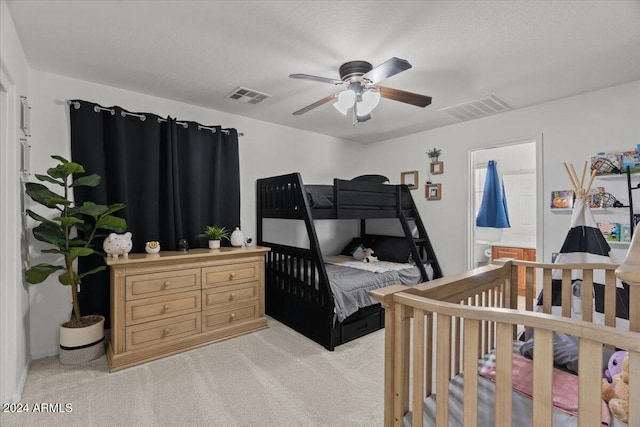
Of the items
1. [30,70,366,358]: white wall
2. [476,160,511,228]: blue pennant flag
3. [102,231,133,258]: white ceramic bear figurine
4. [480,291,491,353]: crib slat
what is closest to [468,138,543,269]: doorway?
[476,160,511,228]: blue pennant flag

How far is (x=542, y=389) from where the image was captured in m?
0.89

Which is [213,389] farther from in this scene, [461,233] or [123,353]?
[461,233]

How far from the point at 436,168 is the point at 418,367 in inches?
130

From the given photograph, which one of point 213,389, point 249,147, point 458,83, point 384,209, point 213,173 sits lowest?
point 213,389

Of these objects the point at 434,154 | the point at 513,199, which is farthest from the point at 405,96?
the point at 513,199

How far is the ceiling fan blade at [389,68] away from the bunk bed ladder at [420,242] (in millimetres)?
2033

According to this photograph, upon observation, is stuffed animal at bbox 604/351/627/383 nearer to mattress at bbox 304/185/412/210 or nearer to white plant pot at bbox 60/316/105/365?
mattress at bbox 304/185/412/210

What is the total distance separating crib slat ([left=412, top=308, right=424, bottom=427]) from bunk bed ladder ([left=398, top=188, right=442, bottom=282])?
2.50m

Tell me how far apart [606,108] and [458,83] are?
1.39 metres

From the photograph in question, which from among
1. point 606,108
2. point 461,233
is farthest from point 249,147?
point 606,108

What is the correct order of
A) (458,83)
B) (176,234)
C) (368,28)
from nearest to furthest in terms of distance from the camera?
1. (368,28)
2. (458,83)
3. (176,234)

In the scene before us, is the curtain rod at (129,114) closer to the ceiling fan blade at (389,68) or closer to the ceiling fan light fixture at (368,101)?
the ceiling fan light fixture at (368,101)

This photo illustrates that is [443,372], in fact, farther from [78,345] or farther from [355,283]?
[78,345]

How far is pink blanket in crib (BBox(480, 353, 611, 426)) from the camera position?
120cm
